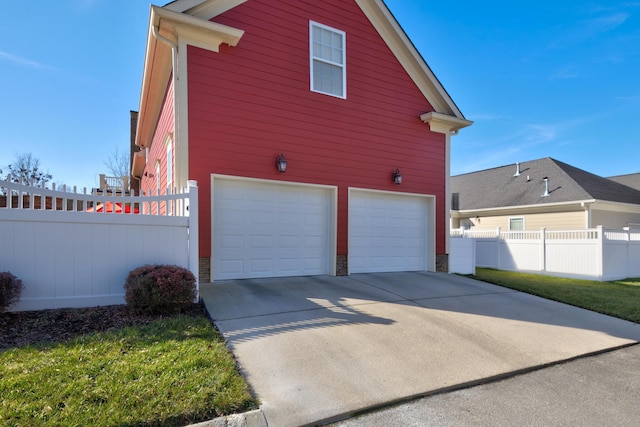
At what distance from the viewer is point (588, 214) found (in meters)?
15.3

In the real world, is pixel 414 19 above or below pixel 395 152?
above

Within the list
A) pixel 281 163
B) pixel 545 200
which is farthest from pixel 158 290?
pixel 545 200

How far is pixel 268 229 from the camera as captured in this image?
7496mm

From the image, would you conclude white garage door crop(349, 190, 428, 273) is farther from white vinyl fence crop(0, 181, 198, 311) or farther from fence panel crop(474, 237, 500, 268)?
fence panel crop(474, 237, 500, 268)

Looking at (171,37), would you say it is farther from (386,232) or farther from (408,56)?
(386,232)

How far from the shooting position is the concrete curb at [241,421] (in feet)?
7.65

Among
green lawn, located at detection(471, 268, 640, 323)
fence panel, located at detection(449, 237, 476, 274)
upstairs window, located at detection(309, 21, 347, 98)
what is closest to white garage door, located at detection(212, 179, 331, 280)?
upstairs window, located at detection(309, 21, 347, 98)

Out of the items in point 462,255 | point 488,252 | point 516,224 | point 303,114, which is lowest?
point 488,252

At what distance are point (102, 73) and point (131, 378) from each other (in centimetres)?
1612

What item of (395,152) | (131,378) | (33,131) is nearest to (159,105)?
(395,152)

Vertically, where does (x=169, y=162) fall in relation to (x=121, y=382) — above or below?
above

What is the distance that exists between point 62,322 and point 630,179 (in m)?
28.5

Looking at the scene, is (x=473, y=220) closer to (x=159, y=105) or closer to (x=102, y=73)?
(x=159, y=105)

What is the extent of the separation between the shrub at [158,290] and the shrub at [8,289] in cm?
117
